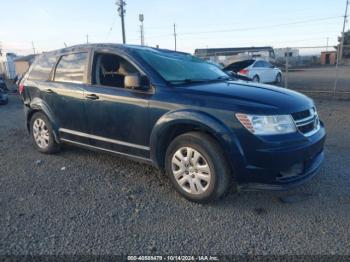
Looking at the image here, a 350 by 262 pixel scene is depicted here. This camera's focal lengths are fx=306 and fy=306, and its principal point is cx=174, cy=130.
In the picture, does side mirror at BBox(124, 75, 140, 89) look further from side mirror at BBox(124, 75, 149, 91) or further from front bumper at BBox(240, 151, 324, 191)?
front bumper at BBox(240, 151, 324, 191)

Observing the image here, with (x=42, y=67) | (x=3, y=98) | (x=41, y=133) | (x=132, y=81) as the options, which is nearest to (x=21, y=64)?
(x=3, y=98)

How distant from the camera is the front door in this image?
3.79 meters

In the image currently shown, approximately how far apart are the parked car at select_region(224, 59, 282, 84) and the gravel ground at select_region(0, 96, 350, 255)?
10140 mm

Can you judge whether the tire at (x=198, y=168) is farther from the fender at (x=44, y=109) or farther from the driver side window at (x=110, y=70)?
the fender at (x=44, y=109)

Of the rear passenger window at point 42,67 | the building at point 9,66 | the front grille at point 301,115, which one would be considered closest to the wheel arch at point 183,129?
the front grille at point 301,115

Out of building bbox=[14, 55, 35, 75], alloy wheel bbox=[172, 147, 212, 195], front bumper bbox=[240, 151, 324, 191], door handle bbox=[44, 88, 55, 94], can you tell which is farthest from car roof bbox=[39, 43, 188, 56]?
building bbox=[14, 55, 35, 75]

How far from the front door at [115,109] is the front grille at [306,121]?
169cm

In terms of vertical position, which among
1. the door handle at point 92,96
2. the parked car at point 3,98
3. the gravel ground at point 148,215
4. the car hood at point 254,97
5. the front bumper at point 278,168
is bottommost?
the gravel ground at point 148,215

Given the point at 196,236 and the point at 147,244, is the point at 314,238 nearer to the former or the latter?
the point at 196,236

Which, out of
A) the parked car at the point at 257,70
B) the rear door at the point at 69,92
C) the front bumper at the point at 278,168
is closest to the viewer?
the front bumper at the point at 278,168

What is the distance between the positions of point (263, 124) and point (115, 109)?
192 cm

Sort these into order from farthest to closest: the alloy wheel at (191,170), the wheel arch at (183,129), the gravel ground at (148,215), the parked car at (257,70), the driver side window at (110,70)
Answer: the parked car at (257,70)
the driver side window at (110,70)
the alloy wheel at (191,170)
the wheel arch at (183,129)
the gravel ground at (148,215)

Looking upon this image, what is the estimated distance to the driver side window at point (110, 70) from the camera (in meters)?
4.12

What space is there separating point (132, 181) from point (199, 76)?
5.60 feet
